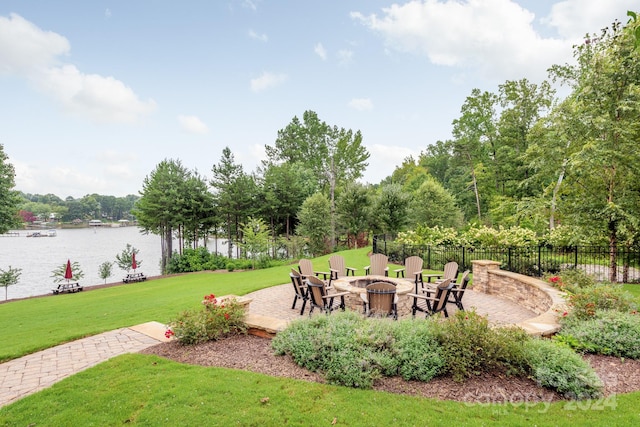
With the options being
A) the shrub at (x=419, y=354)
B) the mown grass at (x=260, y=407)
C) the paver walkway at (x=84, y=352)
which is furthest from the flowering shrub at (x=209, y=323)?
the shrub at (x=419, y=354)

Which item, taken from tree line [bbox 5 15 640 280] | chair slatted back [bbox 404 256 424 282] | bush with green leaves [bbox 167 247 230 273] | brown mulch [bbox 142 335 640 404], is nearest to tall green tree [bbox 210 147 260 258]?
tree line [bbox 5 15 640 280]

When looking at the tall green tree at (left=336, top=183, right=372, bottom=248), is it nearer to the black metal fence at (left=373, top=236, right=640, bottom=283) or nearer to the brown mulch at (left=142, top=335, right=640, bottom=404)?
the black metal fence at (left=373, top=236, right=640, bottom=283)

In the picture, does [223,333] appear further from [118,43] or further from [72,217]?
[72,217]

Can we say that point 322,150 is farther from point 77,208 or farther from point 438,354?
point 77,208

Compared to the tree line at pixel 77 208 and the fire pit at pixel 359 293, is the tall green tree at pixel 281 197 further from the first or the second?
the tree line at pixel 77 208

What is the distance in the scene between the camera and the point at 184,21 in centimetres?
1277

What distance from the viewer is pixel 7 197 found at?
1616cm

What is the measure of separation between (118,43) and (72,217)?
74.4 m

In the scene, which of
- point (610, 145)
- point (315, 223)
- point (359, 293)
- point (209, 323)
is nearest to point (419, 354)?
point (359, 293)

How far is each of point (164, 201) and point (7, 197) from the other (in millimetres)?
8376

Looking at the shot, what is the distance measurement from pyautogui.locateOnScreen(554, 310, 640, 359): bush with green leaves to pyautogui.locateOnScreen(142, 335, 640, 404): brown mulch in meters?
0.13

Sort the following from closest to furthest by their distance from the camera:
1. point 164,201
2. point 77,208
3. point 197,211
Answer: point 164,201 → point 197,211 → point 77,208

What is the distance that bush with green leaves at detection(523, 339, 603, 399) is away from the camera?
10.2 ft

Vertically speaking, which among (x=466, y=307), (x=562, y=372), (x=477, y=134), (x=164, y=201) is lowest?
(x=466, y=307)
